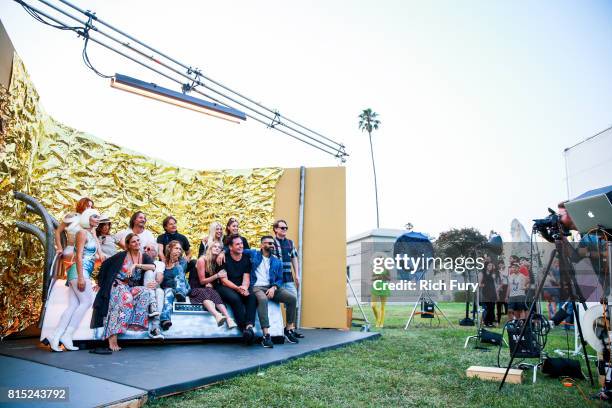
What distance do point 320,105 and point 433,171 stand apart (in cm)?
1014

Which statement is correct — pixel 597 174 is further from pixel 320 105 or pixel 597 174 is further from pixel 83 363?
pixel 83 363

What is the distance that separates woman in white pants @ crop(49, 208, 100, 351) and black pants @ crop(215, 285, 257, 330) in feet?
4.80

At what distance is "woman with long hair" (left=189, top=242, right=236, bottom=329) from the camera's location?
4680 millimetres

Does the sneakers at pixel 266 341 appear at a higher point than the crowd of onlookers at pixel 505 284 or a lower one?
lower

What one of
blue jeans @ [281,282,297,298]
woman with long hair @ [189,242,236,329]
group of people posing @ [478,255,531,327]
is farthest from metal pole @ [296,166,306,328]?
group of people posing @ [478,255,531,327]

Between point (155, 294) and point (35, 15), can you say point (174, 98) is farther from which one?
point (155, 294)

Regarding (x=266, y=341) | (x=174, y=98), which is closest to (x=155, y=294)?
(x=266, y=341)

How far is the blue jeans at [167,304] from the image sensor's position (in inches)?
174

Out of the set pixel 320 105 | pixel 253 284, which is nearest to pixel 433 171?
pixel 320 105

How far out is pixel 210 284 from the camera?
4926 millimetres

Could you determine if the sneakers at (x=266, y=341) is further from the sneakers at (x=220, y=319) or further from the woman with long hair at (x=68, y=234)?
the woman with long hair at (x=68, y=234)

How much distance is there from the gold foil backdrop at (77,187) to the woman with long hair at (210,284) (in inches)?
79.1

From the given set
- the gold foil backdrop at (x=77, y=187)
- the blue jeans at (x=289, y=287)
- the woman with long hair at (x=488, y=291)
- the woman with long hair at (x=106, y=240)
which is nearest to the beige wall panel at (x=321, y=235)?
the gold foil backdrop at (x=77, y=187)

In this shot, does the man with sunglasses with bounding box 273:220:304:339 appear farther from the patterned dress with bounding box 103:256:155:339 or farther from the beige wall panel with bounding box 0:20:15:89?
A: the beige wall panel with bounding box 0:20:15:89
